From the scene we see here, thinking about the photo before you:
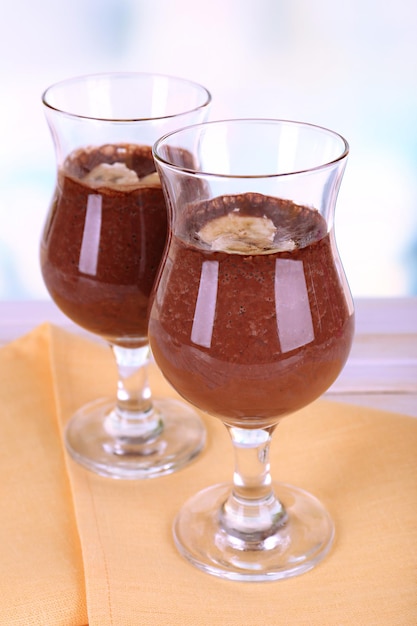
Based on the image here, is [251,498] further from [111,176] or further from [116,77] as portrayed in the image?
[116,77]

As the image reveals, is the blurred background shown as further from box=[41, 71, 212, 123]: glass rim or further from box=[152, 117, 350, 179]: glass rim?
box=[152, 117, 350, 179]: glass rim

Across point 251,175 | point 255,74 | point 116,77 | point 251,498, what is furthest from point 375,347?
point 255,74

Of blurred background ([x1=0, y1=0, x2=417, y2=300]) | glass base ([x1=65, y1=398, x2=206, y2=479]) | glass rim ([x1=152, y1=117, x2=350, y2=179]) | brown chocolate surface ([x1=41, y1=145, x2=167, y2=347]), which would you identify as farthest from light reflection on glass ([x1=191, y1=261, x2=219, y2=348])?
blurred background ([x1=0, y1=0, x2=417, y2=300])

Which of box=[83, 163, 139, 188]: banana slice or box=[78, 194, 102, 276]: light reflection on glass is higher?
box=[83, 163, 139, 188]: banana slice

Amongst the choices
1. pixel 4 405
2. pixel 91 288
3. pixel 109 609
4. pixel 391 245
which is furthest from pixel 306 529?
pixel 391 245

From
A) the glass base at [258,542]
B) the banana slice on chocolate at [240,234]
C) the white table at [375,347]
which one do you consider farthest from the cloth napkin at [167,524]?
the banana slice on chocolate at [240,234]

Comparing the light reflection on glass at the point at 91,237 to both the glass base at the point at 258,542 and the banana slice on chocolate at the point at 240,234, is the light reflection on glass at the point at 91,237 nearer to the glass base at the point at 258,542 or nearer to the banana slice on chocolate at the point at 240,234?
the banana slice on chocolate at the point at 240,234

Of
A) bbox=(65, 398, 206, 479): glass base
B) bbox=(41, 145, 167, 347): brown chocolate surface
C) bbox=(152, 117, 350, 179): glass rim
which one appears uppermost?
bbox=(152, 117, 350, 179): glass rim
